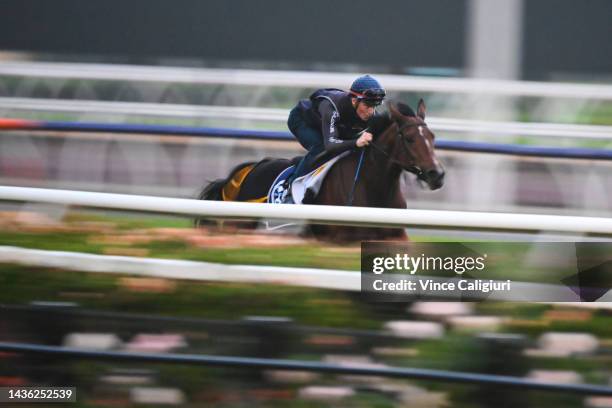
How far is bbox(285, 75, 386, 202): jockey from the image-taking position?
521 cm

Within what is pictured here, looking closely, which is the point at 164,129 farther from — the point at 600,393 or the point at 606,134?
the point at 600,393

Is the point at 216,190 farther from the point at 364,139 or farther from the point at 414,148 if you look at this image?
the point at 414,148

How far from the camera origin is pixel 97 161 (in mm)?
8930

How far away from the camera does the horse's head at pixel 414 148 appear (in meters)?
5.31

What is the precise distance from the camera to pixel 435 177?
529cm

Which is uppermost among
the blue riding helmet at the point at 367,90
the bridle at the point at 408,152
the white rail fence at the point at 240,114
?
the white rail fence at the point at 240,114

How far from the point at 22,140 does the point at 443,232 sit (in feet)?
20.3

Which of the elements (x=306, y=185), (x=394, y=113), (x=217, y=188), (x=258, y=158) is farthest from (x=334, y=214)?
(x=258, y=158)

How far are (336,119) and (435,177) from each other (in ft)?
1.94

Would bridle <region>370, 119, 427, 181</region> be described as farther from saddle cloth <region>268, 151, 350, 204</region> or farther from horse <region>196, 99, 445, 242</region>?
saddle cloth <region>268, 151, 350, 204</region>

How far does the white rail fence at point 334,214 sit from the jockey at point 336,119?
1.60m

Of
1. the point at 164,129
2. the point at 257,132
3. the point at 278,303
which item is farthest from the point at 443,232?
the point at 164,129

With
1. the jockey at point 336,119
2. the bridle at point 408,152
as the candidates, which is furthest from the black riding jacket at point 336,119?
the bridle at point 408,152

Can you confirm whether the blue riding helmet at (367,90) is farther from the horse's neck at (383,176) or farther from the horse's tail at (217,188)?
the horse's tail at (217,188)
